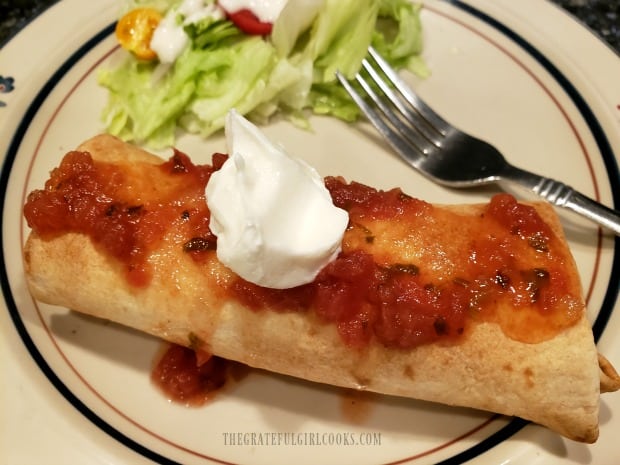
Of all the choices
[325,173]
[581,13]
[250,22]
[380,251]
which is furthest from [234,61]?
[581,13]

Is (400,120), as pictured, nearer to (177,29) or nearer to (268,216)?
(177,29)

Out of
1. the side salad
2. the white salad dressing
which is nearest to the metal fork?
the side salad

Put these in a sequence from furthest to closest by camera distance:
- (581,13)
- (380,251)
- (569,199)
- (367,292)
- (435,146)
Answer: (581,13), (435,146), (569,199), (380,251), (367,292)

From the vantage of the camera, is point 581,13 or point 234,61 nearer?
point 234,61

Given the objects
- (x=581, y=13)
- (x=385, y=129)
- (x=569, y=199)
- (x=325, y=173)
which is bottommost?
(x=325, y=173)

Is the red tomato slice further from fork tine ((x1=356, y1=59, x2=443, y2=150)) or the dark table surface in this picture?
the dark table surface

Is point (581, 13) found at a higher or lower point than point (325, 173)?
higher

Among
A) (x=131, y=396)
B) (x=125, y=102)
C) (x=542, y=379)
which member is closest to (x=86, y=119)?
(x=125, y=102)
